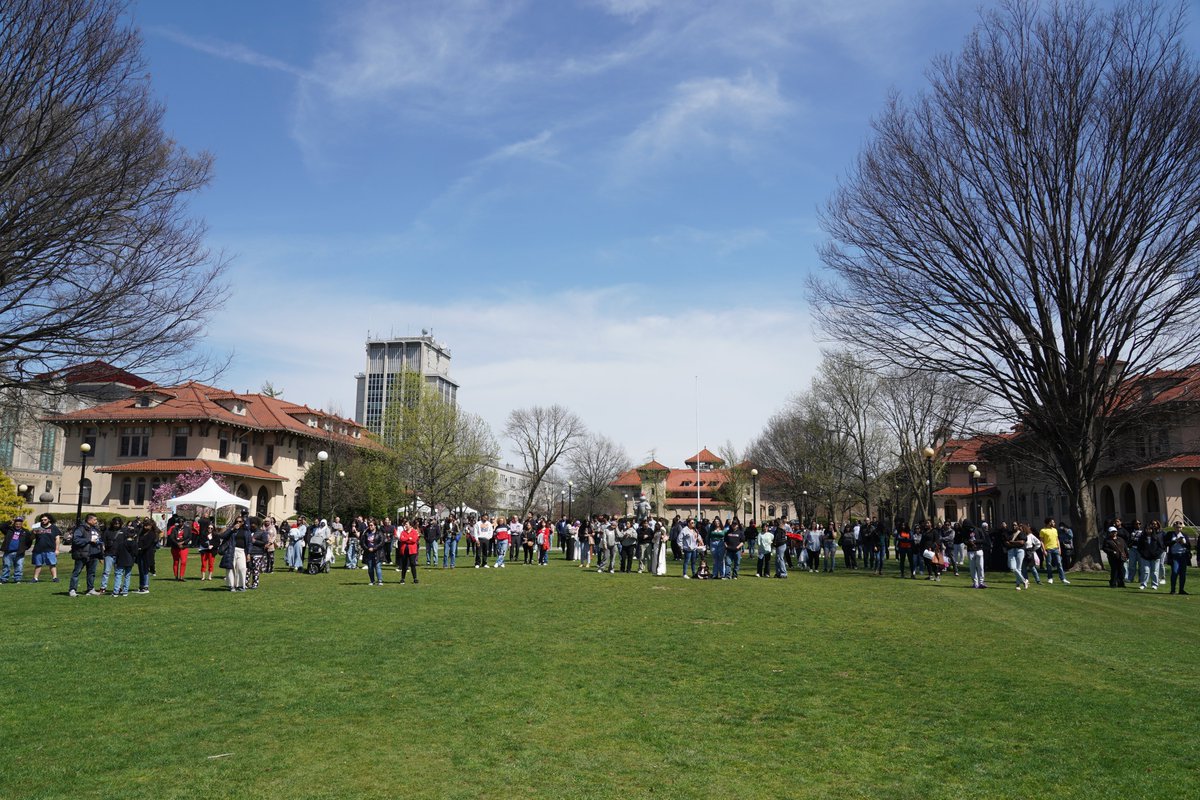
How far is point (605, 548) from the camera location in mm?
28031

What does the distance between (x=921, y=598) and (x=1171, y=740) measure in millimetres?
12641

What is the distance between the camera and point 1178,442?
164 feet

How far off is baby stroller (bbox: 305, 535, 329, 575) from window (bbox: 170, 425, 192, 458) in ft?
117

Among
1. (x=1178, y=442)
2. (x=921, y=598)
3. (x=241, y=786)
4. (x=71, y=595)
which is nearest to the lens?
(x=241, y=786)

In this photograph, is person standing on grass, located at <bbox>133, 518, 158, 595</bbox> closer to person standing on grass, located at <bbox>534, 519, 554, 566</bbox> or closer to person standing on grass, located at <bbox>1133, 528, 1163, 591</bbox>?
person standing on grass, located at <bbox>534, 519, 554, 566</bbox>

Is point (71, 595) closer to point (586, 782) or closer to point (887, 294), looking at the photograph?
point (586, 782)

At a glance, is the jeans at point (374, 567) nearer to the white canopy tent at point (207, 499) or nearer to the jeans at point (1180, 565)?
the white canopy tent at point (207, 499)

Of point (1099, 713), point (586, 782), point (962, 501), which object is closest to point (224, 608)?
point (586, 782)

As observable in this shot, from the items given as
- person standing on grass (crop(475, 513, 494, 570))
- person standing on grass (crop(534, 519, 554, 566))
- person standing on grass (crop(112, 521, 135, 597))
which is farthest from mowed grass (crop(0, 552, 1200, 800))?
person standing on grass (crop(534, 519, 554, 566))

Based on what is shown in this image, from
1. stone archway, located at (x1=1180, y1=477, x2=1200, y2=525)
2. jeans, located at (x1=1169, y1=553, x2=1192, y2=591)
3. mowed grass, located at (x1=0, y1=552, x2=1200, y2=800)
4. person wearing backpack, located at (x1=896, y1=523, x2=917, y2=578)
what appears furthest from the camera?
stone archway, located at (x1=1180, y1=477, x2=1200, y2=525)

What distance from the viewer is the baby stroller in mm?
25688

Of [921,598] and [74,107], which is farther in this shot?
[921,598]

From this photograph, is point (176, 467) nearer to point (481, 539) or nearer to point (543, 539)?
point (543, 539)

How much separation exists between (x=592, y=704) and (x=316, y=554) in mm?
19815
